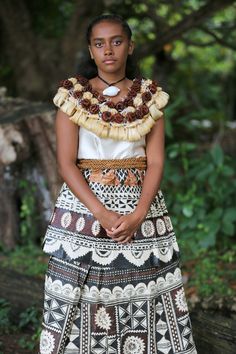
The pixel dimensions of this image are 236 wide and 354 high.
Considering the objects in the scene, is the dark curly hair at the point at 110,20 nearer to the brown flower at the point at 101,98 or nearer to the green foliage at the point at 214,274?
the brown flower at the point at 101,98

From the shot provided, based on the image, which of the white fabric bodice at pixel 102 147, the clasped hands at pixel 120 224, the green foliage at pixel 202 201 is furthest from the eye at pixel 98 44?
the green foliage at pixel 202 201

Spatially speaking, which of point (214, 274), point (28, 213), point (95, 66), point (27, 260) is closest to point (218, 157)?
point (214, 274)

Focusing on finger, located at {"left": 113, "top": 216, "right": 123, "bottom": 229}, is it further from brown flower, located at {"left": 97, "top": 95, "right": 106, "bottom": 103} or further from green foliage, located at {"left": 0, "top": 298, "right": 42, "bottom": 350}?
green foliage, located at {"left": 0, "top": 298, "right": 42, "bottom": 350}

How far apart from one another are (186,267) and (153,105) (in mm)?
2313

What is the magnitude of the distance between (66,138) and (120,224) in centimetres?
39

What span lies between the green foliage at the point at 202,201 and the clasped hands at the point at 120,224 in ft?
7.69

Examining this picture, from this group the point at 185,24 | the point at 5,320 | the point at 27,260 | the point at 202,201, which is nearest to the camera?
the point at 5,320

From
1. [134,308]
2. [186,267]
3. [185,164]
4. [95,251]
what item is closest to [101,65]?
[95,251]

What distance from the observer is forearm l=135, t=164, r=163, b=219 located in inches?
101

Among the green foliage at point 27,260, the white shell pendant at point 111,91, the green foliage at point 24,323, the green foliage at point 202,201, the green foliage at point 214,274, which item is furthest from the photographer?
the green foliage at point 202,201

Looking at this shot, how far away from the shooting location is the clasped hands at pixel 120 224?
252cm

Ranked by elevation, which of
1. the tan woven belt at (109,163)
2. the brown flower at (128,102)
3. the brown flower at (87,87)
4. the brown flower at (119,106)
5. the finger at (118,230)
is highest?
the brown flower at (87,87)

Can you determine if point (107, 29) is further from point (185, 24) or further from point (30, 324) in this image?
point (185, 24)

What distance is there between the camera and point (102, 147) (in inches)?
103
